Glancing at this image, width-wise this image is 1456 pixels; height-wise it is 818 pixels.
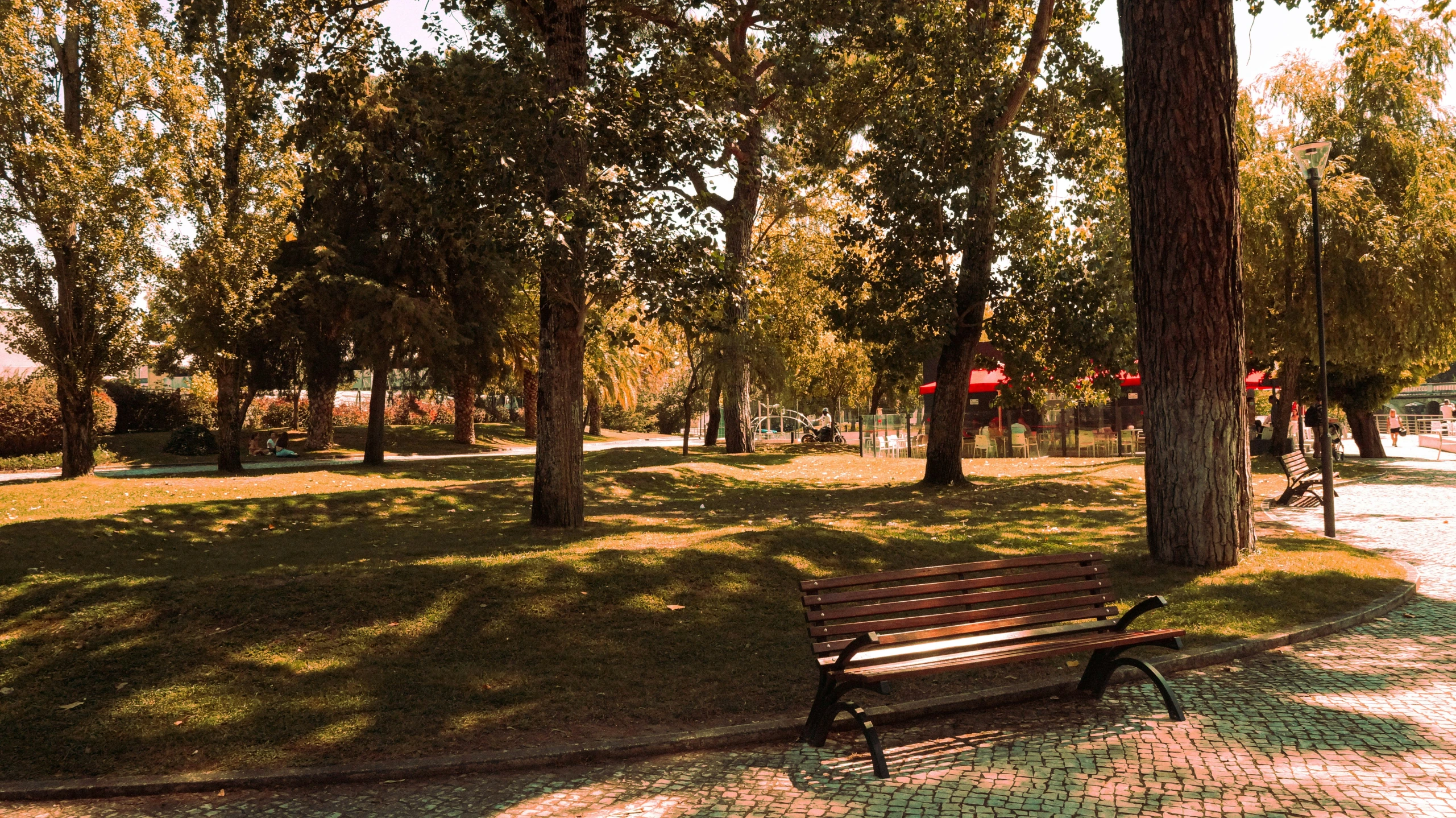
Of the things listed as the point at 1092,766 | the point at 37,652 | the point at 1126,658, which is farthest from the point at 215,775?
the point at 1126,658

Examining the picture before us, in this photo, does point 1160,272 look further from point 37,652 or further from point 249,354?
point 249,354

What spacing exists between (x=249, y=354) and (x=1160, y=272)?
23668 millimetres

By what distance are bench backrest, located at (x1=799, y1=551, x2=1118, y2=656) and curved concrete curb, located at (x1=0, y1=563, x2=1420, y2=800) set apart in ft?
1.55

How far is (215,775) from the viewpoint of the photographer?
16.3ft

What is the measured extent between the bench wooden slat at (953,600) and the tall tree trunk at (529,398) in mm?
30439

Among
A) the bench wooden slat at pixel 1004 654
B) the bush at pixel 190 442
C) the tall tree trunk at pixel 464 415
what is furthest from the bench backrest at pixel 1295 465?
the bush at pixel 190 442

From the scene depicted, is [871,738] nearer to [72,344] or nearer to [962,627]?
[962,627]

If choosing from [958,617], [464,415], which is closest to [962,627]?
[958,617]

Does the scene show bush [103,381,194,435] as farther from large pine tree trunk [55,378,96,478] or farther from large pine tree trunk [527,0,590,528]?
large pine tree trunk [527,0,590,528]

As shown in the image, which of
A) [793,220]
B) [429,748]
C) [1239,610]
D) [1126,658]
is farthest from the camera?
[793,220]

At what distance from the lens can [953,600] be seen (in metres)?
5.79

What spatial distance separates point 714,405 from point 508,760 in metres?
28.3

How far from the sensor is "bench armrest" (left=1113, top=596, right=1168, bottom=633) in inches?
222

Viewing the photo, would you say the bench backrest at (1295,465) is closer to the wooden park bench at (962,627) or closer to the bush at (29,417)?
the wooden park bench at (962,627)
